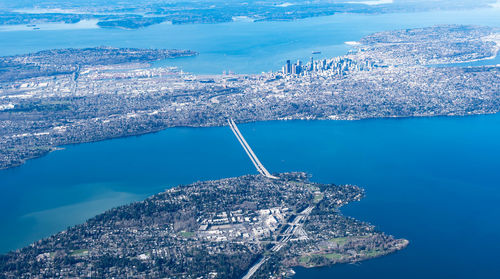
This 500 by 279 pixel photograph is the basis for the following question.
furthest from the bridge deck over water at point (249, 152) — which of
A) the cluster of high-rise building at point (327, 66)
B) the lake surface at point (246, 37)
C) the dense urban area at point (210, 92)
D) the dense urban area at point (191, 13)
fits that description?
the dense urban area at point (191, 13)

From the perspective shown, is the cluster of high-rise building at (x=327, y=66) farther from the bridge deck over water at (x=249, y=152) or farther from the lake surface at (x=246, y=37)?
the bridge deck over water at (x=249, y=152)

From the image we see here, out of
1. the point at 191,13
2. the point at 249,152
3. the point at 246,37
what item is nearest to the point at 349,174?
the point at 249,152

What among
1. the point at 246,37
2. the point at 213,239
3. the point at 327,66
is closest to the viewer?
the point at 213,239

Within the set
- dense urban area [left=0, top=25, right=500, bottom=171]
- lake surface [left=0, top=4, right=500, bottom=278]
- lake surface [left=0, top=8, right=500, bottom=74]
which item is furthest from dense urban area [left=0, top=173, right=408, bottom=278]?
lake surface [left=0, top=8, right=500, bottom=74]

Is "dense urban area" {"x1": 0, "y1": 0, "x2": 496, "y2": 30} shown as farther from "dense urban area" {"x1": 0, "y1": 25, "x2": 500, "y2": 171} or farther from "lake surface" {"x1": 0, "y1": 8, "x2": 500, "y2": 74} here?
"dense urban area" {"x1": 0, "y1": 25, "x2": 500, "y2": 171}

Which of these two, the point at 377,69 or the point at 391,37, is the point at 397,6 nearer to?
the point at 391,37

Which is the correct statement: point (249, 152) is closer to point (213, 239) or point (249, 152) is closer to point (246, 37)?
point (213, 239)

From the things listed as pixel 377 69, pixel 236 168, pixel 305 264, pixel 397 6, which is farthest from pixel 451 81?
pixel 397 6
